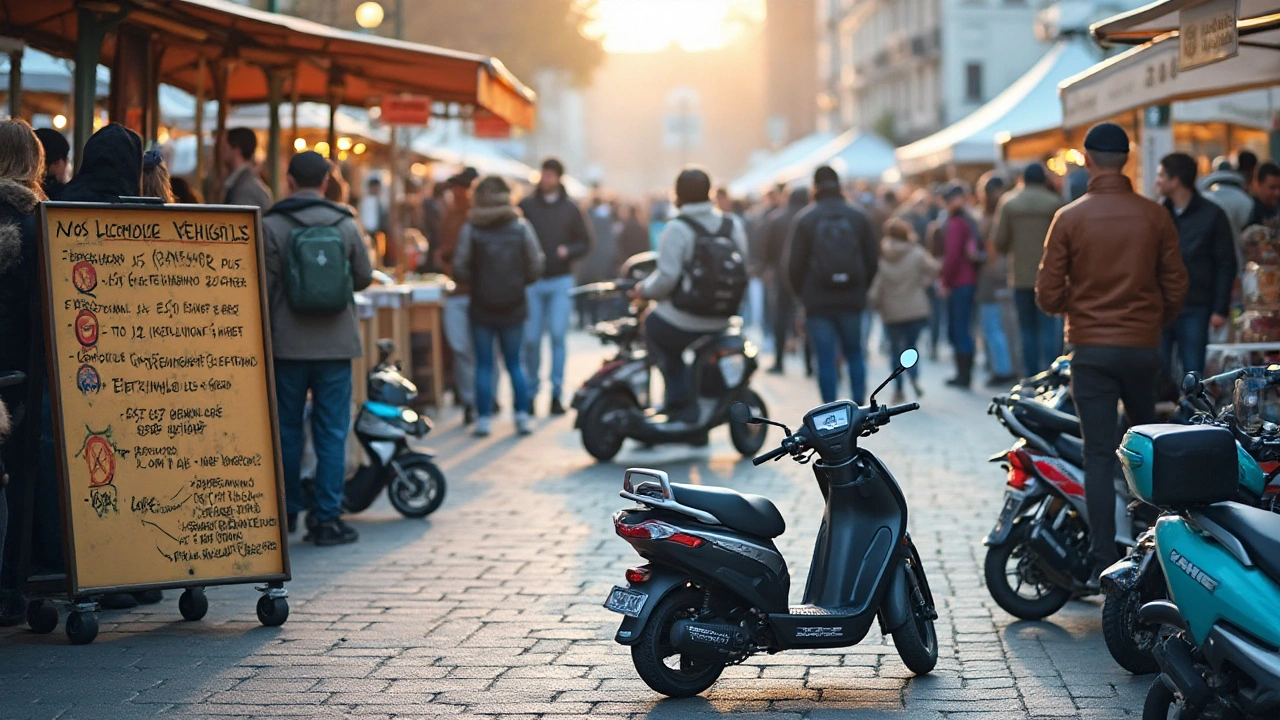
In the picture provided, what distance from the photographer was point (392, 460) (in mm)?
9734

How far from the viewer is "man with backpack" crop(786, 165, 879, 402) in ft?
40.9

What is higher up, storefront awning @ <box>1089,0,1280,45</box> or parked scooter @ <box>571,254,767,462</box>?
storefront awning @ <box>1089,0,1280,45</box>

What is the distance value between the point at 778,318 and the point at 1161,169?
10.3 m

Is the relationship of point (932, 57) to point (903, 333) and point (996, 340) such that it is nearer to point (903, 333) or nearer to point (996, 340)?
point (996, 340)

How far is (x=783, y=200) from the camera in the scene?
22.1m

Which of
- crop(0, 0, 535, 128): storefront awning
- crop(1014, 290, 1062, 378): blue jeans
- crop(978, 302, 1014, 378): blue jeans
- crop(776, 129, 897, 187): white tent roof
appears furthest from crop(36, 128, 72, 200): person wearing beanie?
crop(776, 129, 897, 187): white tent roof

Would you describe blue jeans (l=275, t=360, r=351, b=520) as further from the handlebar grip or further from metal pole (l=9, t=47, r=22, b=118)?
the handlebar grip

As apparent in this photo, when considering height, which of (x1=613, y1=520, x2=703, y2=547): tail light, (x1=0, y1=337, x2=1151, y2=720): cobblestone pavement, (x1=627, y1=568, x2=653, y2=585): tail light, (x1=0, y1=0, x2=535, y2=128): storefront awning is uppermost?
(x1=0, y1=0, x2=535, y2=128): storefront awning

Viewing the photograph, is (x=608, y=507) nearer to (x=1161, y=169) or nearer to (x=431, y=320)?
(x=1161, y=169)

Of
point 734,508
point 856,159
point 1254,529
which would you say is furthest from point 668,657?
point 856,159

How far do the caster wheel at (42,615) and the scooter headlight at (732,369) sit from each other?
600 cm

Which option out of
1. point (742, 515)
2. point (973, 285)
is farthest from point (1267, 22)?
point (973, 285)

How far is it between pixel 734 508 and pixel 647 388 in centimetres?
643

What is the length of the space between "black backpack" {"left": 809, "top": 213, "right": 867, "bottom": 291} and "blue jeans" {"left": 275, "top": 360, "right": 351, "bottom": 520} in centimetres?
464
